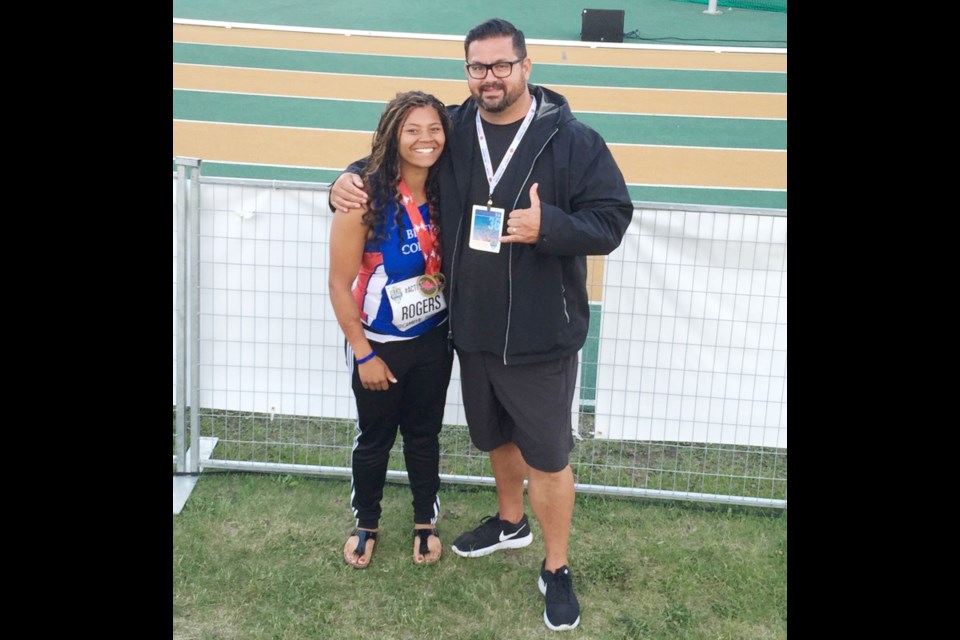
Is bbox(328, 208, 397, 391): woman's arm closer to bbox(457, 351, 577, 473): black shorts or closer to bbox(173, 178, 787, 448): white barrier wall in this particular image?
bbox(457, 351, 577, 473): black shorts

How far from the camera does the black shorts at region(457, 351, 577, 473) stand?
3.18 metres

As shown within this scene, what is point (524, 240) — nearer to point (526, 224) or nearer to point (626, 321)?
point (526, 224)

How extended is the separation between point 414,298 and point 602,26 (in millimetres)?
11067

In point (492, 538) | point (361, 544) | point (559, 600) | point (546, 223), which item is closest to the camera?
point (546, 223)

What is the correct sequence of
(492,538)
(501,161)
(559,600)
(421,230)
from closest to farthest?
(501,161), (421,230), (559,600), (492,538)

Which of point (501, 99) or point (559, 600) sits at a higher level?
point (501, 99)

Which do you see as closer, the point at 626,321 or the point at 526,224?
the point at 526,224

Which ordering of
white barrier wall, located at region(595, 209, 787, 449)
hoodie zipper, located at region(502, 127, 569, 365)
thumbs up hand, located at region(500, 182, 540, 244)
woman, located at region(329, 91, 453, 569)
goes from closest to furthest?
thumbs up hand, located at region(500, 182, 540, 244) < hoodie zipper, located at region(502, 127, 569, 365) < woman, located at region(329, 91, 453, 569) < white barrier wall, located at region(595, 209, 787, 449)

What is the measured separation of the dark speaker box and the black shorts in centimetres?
1093

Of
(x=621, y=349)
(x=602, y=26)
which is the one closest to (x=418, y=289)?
(x=621, y=349)

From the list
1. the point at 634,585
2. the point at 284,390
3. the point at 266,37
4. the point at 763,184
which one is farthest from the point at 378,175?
the point at 266,37

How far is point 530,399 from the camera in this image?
10.5ft

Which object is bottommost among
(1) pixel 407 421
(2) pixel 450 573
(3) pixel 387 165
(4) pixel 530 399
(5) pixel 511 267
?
(2) pixel 450 573

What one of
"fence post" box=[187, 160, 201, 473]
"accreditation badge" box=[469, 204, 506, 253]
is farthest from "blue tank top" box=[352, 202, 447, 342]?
"fence post" box=[187, 160, 201, 473]
